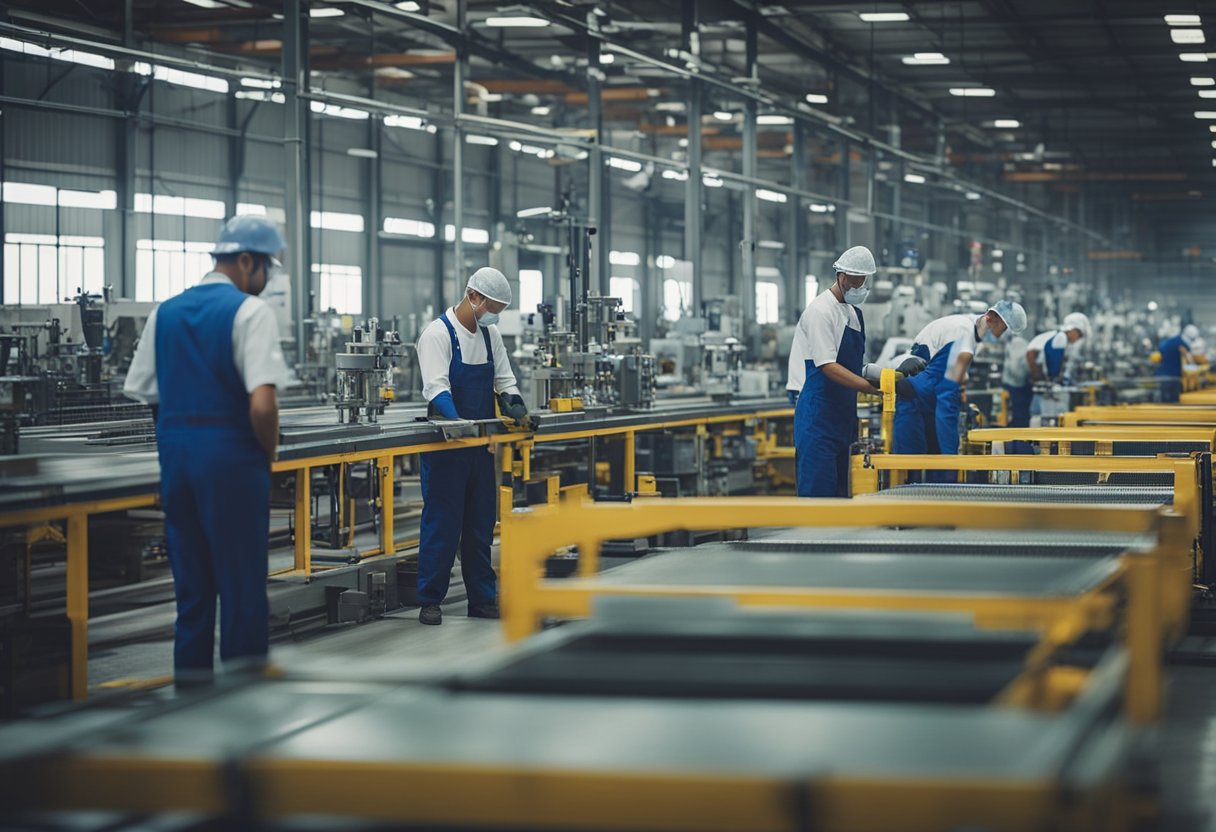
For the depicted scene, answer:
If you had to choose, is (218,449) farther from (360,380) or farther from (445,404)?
(360,380)

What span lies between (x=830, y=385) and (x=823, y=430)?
204mm

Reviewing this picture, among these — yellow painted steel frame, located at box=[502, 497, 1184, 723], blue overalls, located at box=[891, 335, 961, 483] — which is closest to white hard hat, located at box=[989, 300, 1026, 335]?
blue overalls, located at box=[891, 335, 961, 483]

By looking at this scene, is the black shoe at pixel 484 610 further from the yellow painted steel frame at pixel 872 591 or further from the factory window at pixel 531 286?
the factory window at pixel 531 286

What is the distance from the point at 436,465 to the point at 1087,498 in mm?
2524

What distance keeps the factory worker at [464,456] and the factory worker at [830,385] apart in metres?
1.34

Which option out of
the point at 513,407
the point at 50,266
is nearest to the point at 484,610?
the point at 513,407

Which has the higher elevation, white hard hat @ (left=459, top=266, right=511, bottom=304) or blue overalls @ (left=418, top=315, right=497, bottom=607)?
white hard hat @ (left=459, top=266, right=511, bottom=304)

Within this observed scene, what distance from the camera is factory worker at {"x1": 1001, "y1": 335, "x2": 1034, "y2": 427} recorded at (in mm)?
12727

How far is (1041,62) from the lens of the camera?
665 inches

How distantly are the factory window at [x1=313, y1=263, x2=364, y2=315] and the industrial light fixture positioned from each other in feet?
24.2

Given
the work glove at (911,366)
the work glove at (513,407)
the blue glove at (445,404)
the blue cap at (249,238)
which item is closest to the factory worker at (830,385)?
the work glove at (911,366)

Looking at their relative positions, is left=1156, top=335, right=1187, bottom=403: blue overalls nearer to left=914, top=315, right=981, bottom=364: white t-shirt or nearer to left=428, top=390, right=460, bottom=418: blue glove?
left=914, top=315, right=981, bottom=364: white t-shirt

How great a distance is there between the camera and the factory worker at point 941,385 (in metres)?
8.41

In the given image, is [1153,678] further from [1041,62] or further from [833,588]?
[1041,62]
